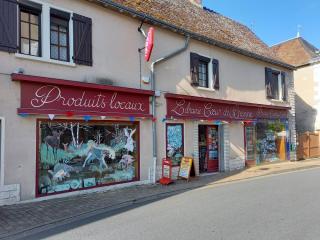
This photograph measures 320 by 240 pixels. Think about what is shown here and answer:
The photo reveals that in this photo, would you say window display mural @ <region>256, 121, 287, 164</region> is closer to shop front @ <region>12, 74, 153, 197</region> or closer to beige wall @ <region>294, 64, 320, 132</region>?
beige wall @ <region>294, 64, 320, 132</region>

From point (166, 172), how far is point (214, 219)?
16.6ft

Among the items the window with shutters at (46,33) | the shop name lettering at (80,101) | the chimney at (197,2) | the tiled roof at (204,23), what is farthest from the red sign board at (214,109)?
the chimney at (197,2)

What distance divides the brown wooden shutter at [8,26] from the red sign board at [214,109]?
540cm

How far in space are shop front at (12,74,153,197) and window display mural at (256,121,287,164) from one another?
7653mm

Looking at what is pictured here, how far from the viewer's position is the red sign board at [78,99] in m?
8.44

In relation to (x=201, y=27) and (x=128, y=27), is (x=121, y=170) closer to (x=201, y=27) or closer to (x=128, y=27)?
(x=128, y=27)

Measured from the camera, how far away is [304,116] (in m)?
22.9

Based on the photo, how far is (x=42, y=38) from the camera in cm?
886

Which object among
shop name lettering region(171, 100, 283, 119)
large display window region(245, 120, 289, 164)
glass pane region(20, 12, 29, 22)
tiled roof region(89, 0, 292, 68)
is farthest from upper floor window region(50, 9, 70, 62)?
large display window region(245, 120, 289, 164)

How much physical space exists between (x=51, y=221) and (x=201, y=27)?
10605 mm

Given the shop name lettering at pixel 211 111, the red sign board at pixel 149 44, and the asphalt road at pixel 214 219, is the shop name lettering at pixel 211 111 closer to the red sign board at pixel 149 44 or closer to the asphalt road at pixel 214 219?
the red sign board at pixel 149 44

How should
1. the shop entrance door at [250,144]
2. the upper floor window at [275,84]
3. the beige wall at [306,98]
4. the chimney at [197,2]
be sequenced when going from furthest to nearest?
the beige wall at [306,98], the upper floor window at [275,84], the chimney at [197,2], the shop entrance door at [250,144]

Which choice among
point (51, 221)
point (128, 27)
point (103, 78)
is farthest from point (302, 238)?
point (128, 27)

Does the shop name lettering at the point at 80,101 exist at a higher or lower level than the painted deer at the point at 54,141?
higher
